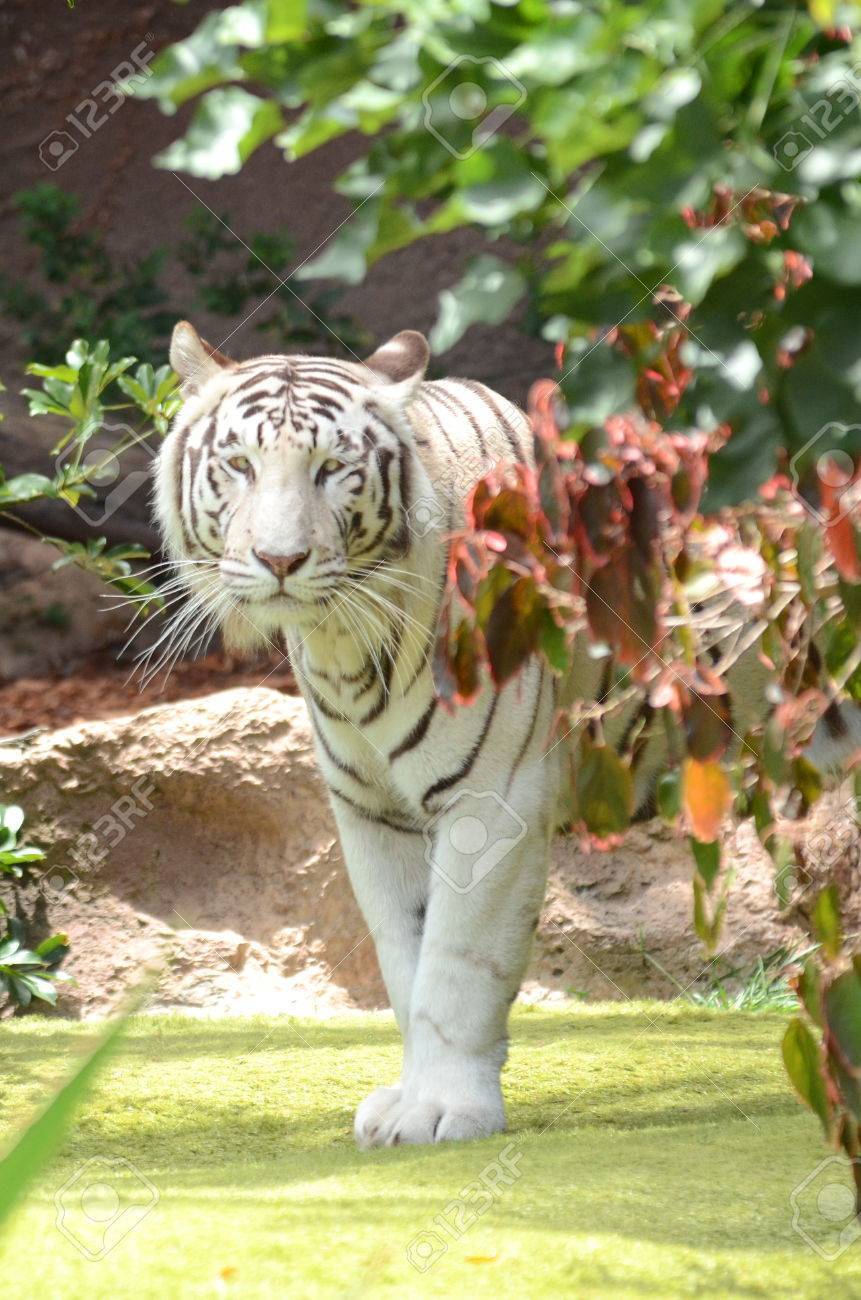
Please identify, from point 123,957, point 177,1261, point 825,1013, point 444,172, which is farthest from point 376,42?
point 123,957

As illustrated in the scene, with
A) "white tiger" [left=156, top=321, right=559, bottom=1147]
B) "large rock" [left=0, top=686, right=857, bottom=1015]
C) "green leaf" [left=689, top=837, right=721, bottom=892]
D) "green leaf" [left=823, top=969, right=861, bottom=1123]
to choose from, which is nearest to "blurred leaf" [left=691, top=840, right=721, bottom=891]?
"green leaf" [left=689, top=837, right=721, bottom=892]

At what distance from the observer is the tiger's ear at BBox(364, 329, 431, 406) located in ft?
11.1

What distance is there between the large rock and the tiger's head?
70.6 inches

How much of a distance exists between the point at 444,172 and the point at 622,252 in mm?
195

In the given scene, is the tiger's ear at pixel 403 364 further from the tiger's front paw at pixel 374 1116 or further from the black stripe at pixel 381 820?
the tiger's front paw at pixel 374 1116

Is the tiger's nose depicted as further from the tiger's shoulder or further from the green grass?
the green grass

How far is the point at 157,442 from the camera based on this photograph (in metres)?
7.16

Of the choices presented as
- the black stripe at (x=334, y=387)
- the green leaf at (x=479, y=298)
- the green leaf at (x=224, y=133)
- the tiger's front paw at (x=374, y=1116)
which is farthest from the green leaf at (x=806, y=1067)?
the black stripe at (x=334, y=387)

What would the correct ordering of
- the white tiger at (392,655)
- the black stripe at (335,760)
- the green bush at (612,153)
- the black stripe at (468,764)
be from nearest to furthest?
1. the green bush at (612,153)
2. the white tiger at (392,655)
3. the black stripe at (468,764)
4. the black stripe at (335,760)

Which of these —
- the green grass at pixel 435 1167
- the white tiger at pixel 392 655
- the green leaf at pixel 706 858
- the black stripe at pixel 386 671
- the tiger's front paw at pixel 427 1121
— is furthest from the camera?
the black stripe at pixel 386 671

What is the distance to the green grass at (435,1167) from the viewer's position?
1.77 m

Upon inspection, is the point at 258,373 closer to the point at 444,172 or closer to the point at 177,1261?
the point at 177,1261

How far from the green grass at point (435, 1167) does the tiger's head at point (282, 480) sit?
102 cm

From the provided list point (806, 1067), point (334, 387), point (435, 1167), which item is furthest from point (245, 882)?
point (806, 1067)
